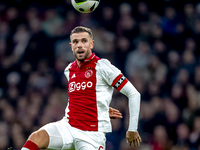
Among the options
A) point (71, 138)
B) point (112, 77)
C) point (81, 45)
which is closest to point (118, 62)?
point (81, 45)

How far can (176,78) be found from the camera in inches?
214

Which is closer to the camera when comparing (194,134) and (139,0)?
Answer: (194,134)

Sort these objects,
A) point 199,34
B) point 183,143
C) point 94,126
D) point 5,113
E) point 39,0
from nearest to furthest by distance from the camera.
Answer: point 94,126 → point 183,143 → point 5,113 → point 199,34 → point 39,0

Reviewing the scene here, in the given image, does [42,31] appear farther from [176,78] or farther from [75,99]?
[75,99]

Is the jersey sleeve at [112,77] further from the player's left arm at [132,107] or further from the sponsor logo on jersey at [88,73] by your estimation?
the sponsor logo on jersey at [88,73]

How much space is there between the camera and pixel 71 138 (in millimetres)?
2770

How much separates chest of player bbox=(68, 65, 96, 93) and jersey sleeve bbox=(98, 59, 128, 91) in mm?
110

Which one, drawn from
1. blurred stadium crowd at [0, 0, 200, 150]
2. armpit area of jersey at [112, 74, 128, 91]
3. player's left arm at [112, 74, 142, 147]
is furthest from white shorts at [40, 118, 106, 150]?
blurred stadium crowd at [0, 0, 200, 150]

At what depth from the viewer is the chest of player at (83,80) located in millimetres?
2924

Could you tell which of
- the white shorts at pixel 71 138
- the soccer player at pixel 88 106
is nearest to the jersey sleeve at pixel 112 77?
the soccer player at pixel 88 106

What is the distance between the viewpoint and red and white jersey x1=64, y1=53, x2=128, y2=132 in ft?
9.40

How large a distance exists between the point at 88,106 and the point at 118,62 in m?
2.81

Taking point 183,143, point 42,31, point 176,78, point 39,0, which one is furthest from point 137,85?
point 39,0

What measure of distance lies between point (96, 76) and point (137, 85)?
→ 2.57 m
